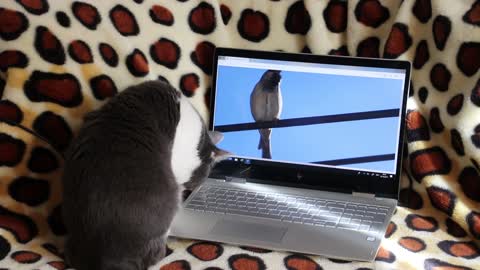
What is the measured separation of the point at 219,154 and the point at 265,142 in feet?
0.39

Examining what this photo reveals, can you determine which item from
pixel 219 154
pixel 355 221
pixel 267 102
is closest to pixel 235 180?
pixel 219 154

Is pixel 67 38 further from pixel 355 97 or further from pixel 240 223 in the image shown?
pixel 355 97

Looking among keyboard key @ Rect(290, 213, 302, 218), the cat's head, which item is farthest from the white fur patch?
keyboard key @ Rect(290, 213, 302, 218)

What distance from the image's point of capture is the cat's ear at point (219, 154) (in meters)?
1.31

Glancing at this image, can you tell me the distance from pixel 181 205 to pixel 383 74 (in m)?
0.54

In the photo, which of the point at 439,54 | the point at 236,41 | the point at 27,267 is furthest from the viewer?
the point at 236,41

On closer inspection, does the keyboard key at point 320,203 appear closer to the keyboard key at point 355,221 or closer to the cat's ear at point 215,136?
the keyboard key at point 355,221

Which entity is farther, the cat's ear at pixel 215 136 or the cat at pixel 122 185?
the cat's ear at pixel 215 136

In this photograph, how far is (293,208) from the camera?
4.14ft

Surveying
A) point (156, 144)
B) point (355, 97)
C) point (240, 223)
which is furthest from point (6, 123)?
point (355, 97)

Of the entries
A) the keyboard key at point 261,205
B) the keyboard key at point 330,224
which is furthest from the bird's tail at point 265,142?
the keyboard key at point 330,224

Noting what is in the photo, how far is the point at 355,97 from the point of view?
1.31 meters

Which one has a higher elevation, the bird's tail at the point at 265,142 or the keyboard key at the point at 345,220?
the bird's tail at the point at 265,142

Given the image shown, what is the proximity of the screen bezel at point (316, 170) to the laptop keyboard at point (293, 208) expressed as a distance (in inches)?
2.0
